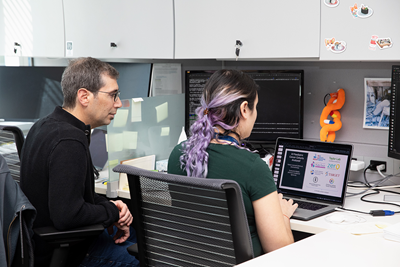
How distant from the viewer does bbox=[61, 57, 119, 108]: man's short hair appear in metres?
1.57

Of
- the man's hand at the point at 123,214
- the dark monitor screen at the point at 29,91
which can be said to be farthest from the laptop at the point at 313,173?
the dark monitor screen at the point at 29,91

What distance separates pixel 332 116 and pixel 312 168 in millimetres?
402

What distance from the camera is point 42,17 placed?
8.22 ft

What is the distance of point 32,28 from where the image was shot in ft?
8.36

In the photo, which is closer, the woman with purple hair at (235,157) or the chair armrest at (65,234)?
the woman with purple hair at (235,157)

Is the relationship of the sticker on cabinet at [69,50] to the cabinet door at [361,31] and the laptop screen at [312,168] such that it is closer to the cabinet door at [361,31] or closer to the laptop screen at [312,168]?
the laptop screen at [312,168]

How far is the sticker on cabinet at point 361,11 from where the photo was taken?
5.13 ft

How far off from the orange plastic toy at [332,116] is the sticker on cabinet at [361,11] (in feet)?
1.56

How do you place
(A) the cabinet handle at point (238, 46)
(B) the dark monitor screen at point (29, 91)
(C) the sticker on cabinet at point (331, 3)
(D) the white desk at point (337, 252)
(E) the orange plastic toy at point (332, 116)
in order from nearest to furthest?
(D) the white desk at point (337, 252)
(C) the sticker on cabinet at point (331, 3)
(A) the cabinet handle at point (238, 46)
(E) the orange plastic toy at point (332, 116)
(B) the dark monitor screen at point (29, 91)

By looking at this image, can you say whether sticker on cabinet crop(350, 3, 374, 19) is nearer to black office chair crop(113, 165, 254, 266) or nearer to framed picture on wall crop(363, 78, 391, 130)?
framed picture on wall crop(363, 78, 391, 130)

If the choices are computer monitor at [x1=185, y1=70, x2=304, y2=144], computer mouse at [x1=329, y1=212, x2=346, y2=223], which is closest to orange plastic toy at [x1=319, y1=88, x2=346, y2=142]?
computer monitor at [x1=185, y1=70, x2=304, y2=144]

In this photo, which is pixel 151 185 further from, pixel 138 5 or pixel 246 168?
pixel 138 5

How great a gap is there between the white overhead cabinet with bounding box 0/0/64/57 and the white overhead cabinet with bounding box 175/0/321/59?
843 millimetres

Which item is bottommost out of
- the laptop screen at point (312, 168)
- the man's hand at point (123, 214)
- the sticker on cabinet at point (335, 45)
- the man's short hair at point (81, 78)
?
the man's hand at point (123, 214)
